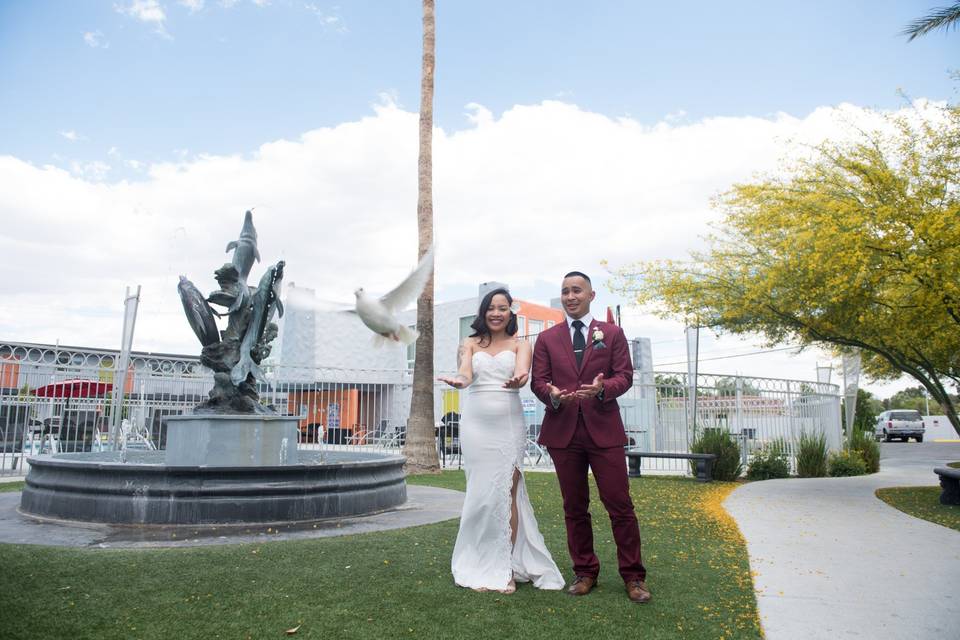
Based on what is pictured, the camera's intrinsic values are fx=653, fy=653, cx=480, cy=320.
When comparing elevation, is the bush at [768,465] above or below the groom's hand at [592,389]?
below

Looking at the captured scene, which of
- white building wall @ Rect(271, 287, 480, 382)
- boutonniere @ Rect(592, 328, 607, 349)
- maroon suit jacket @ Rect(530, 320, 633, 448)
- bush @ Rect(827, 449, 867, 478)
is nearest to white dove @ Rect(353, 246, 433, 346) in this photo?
maroon suit jacket @ Rect(530, 320, 633, 448)

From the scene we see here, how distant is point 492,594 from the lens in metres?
4.00

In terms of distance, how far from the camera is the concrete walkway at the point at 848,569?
3.71 m

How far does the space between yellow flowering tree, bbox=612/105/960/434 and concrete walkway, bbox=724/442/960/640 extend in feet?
8.86

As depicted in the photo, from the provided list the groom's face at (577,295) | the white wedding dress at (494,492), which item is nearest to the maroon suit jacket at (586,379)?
the groom's face at (577,295)

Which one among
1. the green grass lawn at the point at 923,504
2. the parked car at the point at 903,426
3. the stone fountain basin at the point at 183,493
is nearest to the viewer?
the stone fountain basin at the point at 183,493

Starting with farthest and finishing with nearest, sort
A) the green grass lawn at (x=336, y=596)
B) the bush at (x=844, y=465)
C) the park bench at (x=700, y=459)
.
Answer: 1. the bush at (x=844, y=465)
2. the park bench at (x=700, y=459)
3. the green grass lawn at (x=336, y=596)

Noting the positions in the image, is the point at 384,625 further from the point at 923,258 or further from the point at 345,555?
the point at 923,258

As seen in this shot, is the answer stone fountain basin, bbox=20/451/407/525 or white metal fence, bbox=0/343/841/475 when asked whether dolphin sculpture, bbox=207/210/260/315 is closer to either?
stone fountain basin, bbox=20/451/407/525

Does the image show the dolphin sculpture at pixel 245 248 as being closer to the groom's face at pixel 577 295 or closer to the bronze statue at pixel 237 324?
the bronze statue at pixel 237 324

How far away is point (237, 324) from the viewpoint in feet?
27.3

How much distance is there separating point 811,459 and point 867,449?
7.05ft

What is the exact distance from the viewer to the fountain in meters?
6.34

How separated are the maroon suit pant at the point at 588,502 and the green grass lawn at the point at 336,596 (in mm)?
209
